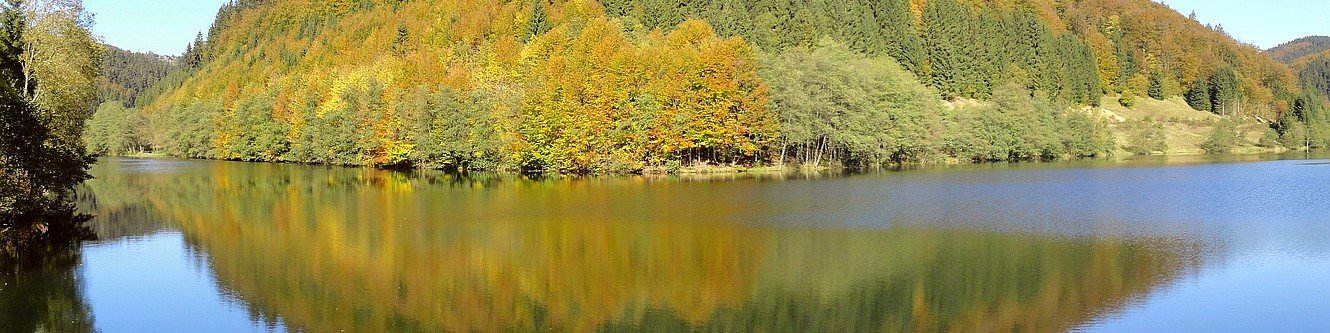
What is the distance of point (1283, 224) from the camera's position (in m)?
30.1

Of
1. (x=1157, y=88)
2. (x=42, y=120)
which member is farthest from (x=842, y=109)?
(x=1157, y=88)

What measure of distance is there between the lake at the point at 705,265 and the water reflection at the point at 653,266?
0.09 meters

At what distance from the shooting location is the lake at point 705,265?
17812 millimetres

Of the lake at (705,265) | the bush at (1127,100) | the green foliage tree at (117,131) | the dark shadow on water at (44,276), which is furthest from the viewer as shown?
the bush at (1127,100)

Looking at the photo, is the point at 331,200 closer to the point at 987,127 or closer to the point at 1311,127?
the point at 987,127

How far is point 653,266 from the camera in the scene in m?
23.1

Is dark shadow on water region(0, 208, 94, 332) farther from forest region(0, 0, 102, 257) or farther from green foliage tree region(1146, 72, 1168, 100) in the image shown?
green foliage tree region(1146, 72, 1168, 100)

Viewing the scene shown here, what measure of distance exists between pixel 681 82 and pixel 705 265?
39.6 metres

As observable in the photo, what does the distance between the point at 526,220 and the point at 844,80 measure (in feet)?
124

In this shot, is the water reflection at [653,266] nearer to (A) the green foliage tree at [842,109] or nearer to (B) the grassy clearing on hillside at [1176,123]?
(A) the green foliage tree at [842,109]

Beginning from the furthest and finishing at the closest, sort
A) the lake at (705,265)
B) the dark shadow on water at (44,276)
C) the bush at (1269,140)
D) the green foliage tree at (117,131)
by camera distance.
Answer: the green foliage tree at (117,131)
the bush at (1269,140)
the dark shadow on water at (44,276)
the lake at (705,265)

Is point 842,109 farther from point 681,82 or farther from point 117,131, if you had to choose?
point 117,131

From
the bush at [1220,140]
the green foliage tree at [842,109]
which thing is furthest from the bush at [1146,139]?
the green foliage tree at [842,109]

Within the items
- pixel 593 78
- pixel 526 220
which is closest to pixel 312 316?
pixel 526 220
